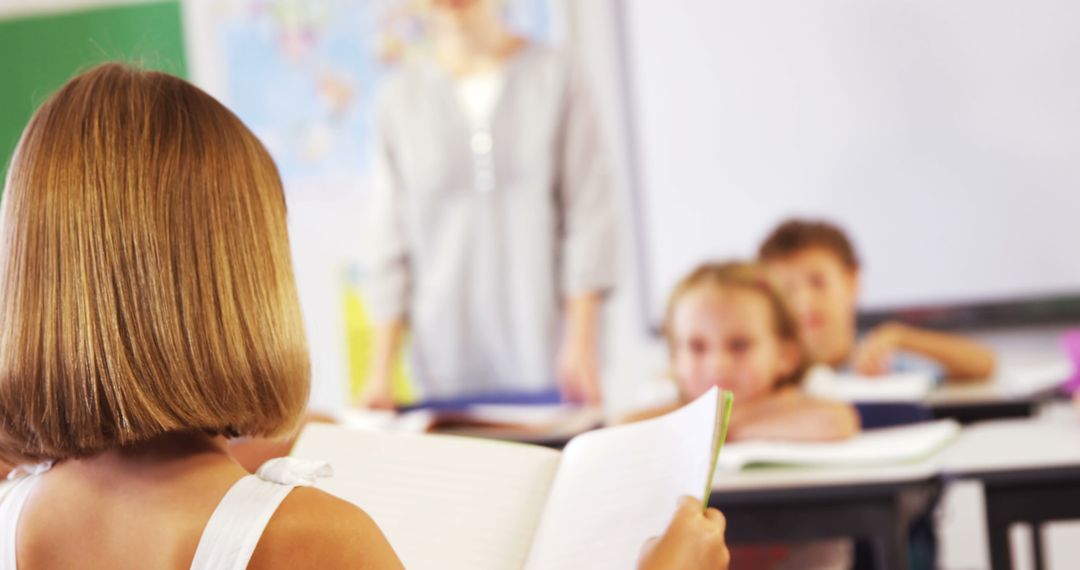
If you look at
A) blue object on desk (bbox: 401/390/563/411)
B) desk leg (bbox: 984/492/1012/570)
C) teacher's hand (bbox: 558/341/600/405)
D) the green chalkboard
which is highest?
the green chalkboard

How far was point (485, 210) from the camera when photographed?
3.05m

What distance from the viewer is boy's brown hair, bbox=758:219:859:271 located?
2.70 meters

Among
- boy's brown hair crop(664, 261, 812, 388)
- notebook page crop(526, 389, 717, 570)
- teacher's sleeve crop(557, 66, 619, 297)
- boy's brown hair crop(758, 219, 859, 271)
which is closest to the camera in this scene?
notebook page crop(526, 389, 717, 570)

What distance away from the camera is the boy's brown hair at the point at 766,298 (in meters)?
2.04

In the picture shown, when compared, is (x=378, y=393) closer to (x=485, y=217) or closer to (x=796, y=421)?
(x=485, y=217)

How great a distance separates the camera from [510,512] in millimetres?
876

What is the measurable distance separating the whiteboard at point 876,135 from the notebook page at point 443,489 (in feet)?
8.39

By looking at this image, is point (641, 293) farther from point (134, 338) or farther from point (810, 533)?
point (134, 338)

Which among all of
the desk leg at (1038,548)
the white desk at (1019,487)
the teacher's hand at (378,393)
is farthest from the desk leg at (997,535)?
the teacher's hand at (378,393)

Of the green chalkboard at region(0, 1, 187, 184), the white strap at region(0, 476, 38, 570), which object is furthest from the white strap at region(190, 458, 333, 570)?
the green chalkboard at region(0, 1, 187, 184)

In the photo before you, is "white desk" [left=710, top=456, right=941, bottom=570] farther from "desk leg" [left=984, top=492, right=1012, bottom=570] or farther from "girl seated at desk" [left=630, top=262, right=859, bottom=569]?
"girl seated at desk" [left=630, top=262, right=859, bottom=569]

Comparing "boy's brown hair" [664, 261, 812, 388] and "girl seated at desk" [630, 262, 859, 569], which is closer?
"girl seated at desk" [630, 262, 859, 569]

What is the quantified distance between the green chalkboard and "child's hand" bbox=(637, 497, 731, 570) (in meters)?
3.30

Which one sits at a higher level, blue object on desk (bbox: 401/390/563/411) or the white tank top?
the white tank top
